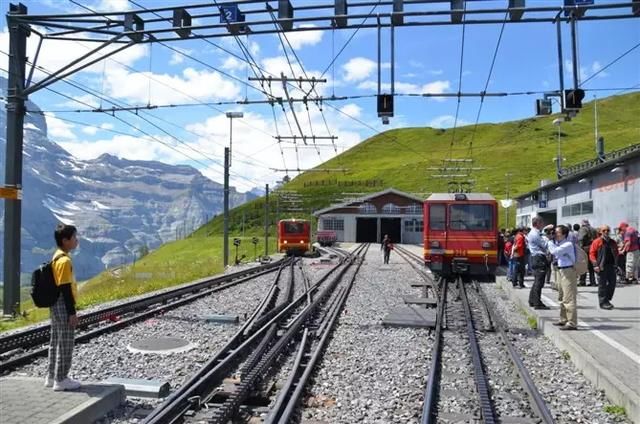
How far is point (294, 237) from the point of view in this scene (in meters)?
44.1

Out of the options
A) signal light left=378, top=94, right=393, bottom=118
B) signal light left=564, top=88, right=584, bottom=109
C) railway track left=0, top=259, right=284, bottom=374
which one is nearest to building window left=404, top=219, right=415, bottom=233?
railway track left=0, top=259, right=284, bottom=374

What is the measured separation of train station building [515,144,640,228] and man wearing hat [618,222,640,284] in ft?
22.1

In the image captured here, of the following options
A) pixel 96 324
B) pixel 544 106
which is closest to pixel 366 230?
pixel 544 106

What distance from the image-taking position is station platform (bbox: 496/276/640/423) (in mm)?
6723

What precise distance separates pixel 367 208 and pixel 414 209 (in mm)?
5879

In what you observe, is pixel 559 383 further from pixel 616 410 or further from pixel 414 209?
pixel 414 209

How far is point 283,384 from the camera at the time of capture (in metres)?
7.20

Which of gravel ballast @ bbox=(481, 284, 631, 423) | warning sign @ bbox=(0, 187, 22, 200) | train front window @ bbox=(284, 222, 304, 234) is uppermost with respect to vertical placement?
warning sign @ bbox=(0, 187, 22, 200)

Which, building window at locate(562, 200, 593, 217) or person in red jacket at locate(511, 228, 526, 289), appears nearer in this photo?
person in red jacket at locate(511, 228, 526, 289)

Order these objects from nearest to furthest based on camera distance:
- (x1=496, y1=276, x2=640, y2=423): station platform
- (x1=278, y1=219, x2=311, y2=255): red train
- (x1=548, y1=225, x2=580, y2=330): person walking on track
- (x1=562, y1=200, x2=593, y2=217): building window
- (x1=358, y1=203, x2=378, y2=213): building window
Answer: (x1=496, y1=276, x2=640, y2=423): station platform
(x1=548, y1=225, x2=580, y2=330): person walking on track
(x1=562, y1=200, x2=593, y2=217): building window
(x1=278, y1=219, x2=311, y2=255): red train
(x1=358, y1=203, x2=378, y2=213): building window

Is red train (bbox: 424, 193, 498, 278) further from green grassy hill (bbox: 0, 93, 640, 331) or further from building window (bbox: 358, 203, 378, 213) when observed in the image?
building window (bbox: 358, 203, 378, 213)

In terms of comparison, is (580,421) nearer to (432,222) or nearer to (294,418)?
(294,418)

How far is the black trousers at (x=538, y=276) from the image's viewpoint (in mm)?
12195

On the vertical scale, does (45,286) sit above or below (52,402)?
above
